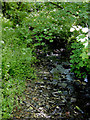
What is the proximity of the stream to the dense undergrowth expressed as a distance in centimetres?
22

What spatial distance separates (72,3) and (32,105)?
2939mm

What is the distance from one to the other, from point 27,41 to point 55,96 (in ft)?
7.53

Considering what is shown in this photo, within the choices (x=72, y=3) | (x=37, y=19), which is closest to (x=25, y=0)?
(x=37, y=19)

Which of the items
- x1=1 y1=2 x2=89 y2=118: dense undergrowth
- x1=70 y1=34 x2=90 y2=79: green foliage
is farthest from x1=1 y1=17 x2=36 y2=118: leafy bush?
x1=70 y1=34 x2=90 y2=79: green foliage

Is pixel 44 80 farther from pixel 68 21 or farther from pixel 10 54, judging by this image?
pixel 68 21

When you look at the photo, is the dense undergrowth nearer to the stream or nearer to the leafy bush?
the leafy bush

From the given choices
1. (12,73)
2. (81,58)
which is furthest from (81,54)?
(12,73)

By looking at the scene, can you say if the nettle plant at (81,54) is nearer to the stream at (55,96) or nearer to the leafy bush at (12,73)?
the stream at (55,96)

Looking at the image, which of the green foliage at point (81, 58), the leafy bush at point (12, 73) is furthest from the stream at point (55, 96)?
the green foliage at point (81, 58)

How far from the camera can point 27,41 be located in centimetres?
529

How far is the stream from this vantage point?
3.19 m

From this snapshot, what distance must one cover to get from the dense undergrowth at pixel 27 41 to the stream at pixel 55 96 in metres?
0.22

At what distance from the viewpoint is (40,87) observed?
3.98m

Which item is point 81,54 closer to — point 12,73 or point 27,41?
point 12,73
